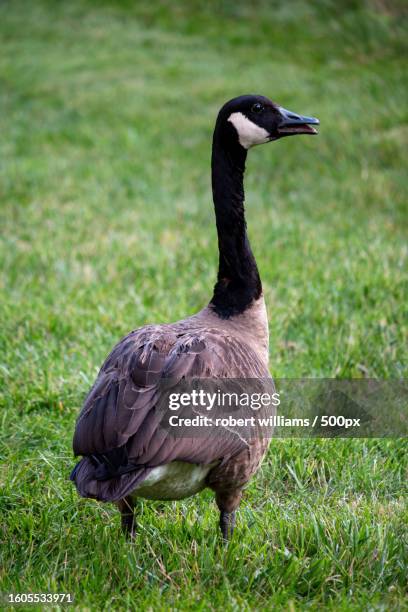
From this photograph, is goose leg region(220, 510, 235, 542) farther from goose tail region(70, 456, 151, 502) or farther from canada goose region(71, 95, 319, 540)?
goose tail region(70, 456, 151, 502)

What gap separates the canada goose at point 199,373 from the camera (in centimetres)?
300

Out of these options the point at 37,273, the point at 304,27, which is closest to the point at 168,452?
the point at 37,273

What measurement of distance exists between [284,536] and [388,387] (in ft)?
6.53

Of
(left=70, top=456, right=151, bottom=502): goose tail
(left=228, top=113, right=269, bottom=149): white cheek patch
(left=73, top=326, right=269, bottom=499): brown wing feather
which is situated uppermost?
(left=228, top=113, right=269, bottom=149): white cheek patch

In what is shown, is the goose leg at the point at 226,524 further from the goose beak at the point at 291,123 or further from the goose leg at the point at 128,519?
the goose beak at the point at 291,123

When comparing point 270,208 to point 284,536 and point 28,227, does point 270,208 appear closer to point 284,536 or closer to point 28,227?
point 28,227

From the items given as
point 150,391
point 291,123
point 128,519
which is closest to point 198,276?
point 291,123

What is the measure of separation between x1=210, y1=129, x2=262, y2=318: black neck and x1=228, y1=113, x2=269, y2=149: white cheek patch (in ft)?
0.22

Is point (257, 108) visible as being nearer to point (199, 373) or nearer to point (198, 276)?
point (199, 373)

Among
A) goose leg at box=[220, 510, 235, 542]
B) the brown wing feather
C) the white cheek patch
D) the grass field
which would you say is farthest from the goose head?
goose leg at box=[220, 510, 235, 542]

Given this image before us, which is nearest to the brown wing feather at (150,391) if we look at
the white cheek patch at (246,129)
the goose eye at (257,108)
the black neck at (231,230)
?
the black neck at (231,230)

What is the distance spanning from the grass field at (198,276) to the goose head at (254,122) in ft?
5.56

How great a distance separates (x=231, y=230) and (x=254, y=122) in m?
0.56

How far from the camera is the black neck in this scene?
4004 millimetres
